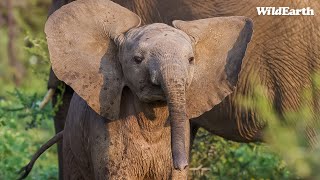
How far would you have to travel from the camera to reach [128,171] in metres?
3.79

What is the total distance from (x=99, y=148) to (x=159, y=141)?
215 millimetres

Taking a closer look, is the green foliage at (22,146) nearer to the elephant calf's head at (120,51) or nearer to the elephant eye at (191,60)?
the elephant calf's head at (120,51)

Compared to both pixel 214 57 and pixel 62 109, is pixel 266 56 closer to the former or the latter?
pixel 214 57

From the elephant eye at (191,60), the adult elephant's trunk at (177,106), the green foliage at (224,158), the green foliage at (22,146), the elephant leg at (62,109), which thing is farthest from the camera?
the green foliage at (22,146)

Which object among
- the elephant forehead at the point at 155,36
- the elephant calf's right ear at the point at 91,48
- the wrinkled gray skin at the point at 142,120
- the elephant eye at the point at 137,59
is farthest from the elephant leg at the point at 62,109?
the elephant eye at the point at 137,59

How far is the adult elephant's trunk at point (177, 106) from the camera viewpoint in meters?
3.38

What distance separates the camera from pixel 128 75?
3.68 m

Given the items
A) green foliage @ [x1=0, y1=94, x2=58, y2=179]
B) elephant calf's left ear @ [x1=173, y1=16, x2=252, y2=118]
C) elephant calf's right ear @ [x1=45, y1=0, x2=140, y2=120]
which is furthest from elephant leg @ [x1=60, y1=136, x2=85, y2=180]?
green foliage @ [x1=0, y1=94, x2=58, y2=179]

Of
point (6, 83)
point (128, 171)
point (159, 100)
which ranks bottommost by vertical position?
point (6, 83)

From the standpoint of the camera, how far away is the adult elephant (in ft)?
15.1

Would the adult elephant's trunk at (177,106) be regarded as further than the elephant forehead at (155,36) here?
No

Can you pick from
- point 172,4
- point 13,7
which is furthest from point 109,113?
point 13,7

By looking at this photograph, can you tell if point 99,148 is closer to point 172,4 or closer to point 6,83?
point 172,4

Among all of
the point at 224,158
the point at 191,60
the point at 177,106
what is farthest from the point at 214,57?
the point at 224,158
